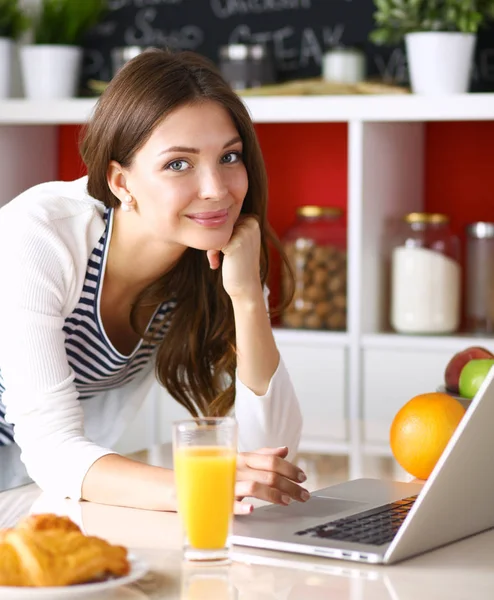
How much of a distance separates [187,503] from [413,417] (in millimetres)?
434

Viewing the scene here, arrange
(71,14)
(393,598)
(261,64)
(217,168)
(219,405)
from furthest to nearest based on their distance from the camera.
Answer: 1. (71,14)
2. (261,64)
3. (219,405)
4. (217,168)
5. (393,598)

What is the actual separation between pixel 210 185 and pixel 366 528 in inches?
22.6

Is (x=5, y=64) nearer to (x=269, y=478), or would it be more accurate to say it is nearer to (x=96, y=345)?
(x=96, y=345)

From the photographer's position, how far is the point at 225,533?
96 centimetres

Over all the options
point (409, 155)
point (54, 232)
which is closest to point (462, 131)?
point (409, 155)

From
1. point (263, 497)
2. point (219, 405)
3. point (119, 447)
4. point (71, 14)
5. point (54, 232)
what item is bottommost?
point (119, 447)

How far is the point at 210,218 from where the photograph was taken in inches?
60.2

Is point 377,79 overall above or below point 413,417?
above

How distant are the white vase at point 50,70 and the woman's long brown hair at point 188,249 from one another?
53.1 inches

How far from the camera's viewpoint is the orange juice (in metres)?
0.96

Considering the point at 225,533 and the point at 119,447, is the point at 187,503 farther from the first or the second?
the point at 119,447

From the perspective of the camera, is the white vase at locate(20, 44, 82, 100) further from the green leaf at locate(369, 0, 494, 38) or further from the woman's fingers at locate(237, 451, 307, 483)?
the woman's fingers at locate(237, 451, 307, 483)

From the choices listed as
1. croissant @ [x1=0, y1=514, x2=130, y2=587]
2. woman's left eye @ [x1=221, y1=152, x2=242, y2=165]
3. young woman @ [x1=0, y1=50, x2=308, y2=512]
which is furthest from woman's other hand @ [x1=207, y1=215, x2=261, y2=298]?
croissant @ [x1=0, y1=514, x2=130, y2=587]

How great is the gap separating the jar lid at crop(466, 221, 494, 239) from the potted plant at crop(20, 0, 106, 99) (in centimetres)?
114
